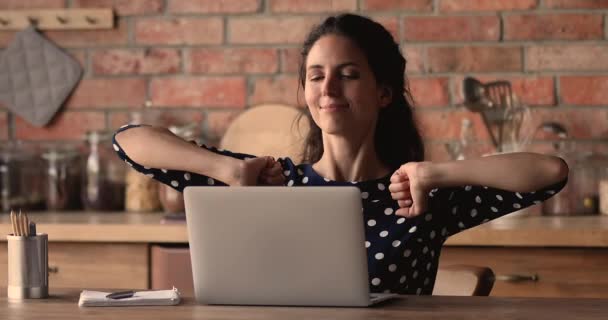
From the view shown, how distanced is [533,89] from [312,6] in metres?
0.67

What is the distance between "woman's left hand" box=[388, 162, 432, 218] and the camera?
140 cm

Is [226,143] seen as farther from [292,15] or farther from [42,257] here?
[42,257]

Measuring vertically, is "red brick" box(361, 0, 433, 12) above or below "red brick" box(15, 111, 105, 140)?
above

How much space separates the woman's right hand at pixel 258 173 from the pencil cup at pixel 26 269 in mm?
313

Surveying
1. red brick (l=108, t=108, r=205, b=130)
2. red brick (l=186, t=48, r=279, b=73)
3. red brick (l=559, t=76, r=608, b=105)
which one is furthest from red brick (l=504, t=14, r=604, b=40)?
red brick (l=108, t=108, r=205, b=130)

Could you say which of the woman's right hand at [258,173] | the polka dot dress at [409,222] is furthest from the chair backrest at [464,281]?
the woman's right hand at [258,173]

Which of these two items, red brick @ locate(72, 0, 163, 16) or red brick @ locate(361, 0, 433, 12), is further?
red brick @ locate(72, 0, 163, 16)

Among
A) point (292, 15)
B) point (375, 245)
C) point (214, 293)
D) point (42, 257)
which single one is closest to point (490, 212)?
point (375, 245)

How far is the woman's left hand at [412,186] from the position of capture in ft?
4.61

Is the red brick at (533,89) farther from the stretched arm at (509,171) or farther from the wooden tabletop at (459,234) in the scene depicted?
the stretched arm at (509,171)

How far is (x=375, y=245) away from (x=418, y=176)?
0.75 ft

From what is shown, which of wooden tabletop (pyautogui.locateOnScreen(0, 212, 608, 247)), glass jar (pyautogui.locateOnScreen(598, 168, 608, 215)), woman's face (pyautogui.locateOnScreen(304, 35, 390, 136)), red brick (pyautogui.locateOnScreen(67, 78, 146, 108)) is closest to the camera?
woman's face (pyautogui.locateOnScreen(304, 35, 390, 136))

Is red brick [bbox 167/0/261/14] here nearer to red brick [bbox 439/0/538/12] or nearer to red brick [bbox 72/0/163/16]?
red brick [bbox 72/0/163/16]

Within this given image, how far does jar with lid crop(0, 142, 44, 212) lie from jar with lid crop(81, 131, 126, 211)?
0.14m
